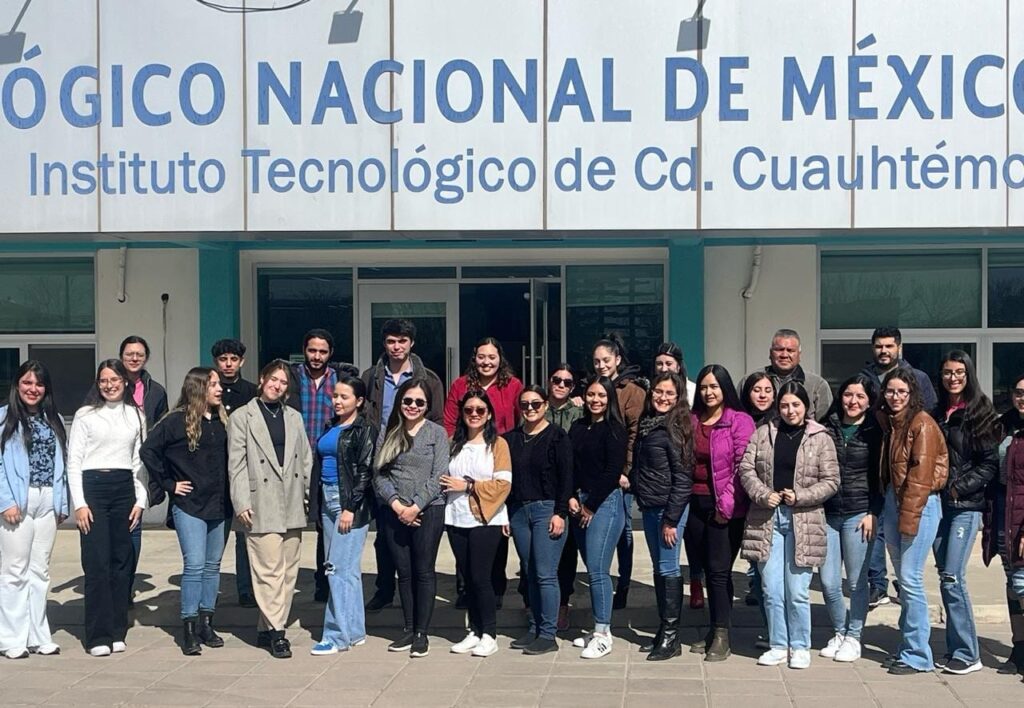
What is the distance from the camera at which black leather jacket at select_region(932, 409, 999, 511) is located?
6777 mm

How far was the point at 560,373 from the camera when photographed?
7.75 meters

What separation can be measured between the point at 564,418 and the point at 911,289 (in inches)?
219

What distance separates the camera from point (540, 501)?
24.1ft

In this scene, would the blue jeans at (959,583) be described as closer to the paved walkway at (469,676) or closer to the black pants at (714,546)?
the paved walkway at (469,676)

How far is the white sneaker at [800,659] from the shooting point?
6.95 metres

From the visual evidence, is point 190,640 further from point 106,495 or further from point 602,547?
point 602,547

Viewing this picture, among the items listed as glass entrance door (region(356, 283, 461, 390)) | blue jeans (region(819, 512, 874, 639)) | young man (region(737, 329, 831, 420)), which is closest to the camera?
blue jeans (region(819, 512, 874, 639))

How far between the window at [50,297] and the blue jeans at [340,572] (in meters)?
5.92

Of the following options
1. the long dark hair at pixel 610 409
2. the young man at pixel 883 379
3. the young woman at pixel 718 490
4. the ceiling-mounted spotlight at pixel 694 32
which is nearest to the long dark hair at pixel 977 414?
the young man at pixel 883 379

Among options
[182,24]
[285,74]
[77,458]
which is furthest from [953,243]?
[77,458]

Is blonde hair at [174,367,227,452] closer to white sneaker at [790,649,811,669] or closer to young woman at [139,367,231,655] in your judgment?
young woman at [139,367,231,655]

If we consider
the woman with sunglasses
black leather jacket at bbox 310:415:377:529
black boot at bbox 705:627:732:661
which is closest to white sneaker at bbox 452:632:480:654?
the woman with sunglasses

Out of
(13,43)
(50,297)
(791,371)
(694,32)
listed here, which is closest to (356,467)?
(791,371)

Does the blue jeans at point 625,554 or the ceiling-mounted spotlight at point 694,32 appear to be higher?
the ceiling-mounted spotlight at point 694,32
